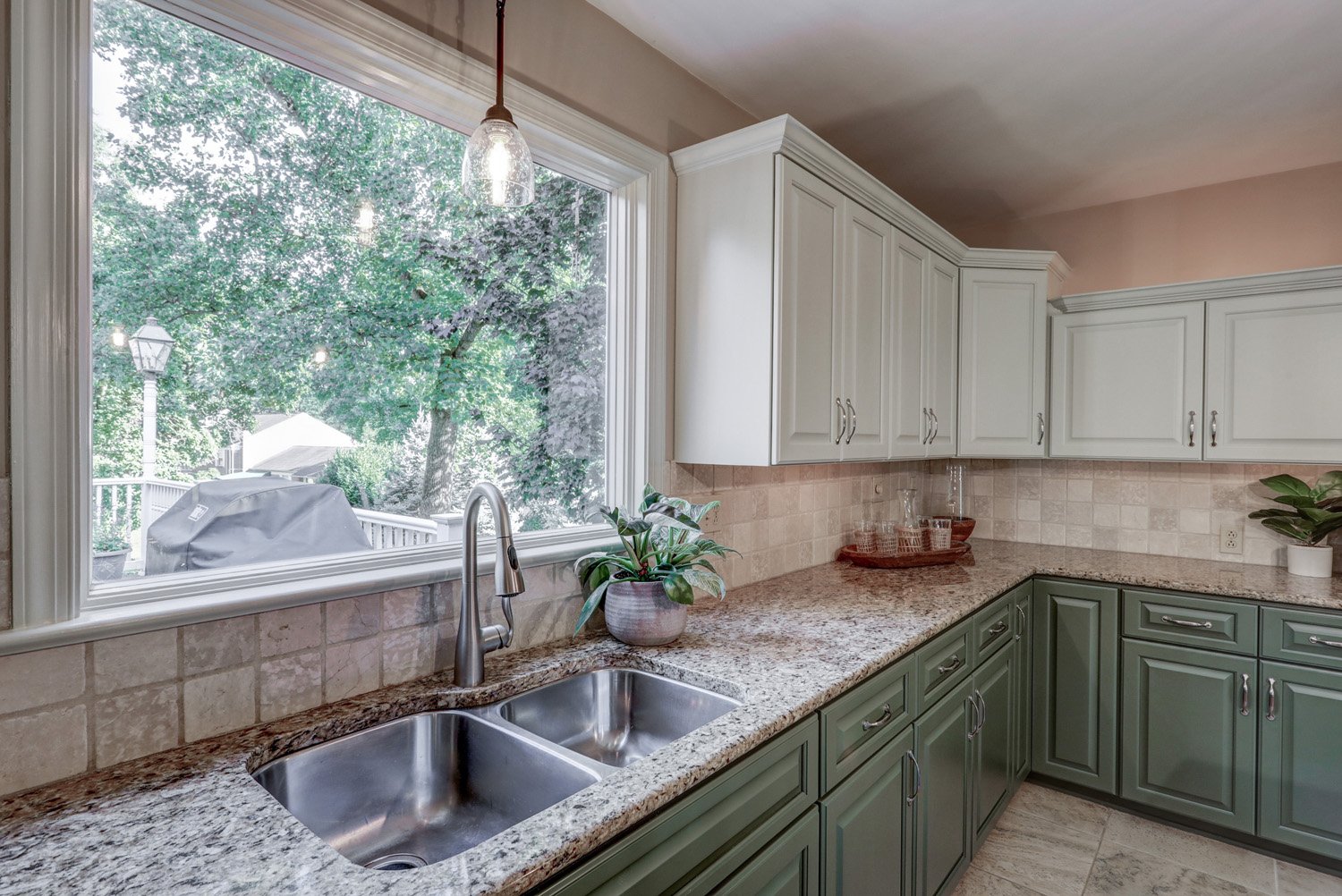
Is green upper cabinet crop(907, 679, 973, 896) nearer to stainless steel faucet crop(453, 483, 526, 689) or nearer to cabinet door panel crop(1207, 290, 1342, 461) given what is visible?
stainless steel faucet crop(453, 483, 526, 689)

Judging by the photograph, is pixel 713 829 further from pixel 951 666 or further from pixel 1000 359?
pixel 1000 359

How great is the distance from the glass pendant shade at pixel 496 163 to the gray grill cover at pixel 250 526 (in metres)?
0.68

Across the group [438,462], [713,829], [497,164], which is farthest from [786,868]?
[497,164]

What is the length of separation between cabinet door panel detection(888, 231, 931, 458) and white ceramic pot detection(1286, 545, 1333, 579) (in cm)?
144

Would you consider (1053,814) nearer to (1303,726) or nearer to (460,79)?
(1303,726)

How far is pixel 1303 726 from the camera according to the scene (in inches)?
89.7

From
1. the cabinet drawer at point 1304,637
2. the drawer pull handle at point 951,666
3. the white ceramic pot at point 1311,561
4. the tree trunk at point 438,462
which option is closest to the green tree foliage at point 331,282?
the tree trunk at point 438,462

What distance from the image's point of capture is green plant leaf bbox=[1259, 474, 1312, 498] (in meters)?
2.57

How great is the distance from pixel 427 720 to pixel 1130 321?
304 cm

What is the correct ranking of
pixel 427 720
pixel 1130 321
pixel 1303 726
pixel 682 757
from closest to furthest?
pixel 682 757
pixel 427 720
pixel 1303 726
pixel 1130 321

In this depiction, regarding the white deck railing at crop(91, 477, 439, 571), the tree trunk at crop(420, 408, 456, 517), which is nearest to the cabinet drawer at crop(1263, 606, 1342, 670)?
the tree trunk at crop(420, 408, 456, 517)

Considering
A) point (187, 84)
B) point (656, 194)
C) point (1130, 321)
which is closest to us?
point (187, 84)

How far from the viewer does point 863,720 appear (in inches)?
62.0

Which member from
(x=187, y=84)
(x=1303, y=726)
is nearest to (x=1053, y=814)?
(x=1303, y=726)
